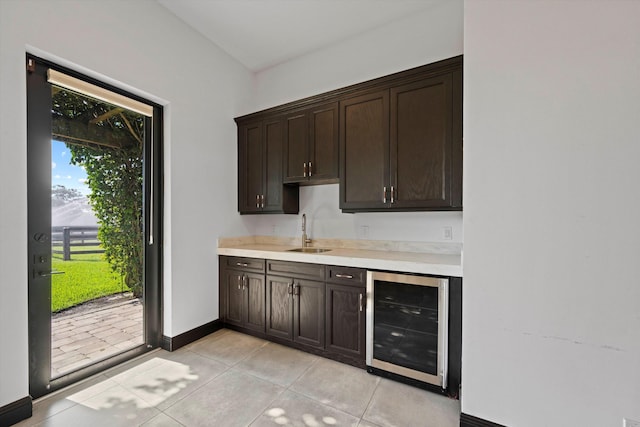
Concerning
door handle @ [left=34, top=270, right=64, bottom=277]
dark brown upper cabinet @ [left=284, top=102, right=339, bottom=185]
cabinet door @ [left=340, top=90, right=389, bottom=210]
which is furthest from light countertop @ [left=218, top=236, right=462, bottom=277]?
door handle @ [left=34, top=270, right=64, bottom=277]

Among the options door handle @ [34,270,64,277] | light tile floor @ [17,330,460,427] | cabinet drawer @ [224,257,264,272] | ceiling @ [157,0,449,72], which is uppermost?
ceiling @ [157,0,449,72]

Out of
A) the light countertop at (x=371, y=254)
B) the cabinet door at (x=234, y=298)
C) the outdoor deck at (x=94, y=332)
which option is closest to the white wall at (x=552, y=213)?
the light countertop at (x=371, y=254)

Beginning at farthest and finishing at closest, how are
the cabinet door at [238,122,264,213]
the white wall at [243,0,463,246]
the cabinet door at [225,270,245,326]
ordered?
the cabinet door at [238,122,264,213], the cabinet door at [225,270,245,326], the white wall at [243,0,463,246]

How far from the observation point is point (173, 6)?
249cm

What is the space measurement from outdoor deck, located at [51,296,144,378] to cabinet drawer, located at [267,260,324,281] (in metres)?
1.29

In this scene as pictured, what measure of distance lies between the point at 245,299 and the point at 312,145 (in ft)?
5.98

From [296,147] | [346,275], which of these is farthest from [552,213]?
[296,147]

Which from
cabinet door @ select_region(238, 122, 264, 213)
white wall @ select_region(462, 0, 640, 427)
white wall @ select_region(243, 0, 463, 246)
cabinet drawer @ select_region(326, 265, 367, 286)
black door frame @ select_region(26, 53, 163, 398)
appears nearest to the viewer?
white wall @ select_region(462, 0, 640, 427)

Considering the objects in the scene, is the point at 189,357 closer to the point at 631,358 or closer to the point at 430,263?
the point at 430,263

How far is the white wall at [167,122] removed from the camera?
164 cm

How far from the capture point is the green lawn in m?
1.95

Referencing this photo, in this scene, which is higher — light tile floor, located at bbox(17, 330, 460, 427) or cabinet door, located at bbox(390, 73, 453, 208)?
cabinet door, located at bbox(390, 73, 453, 208)

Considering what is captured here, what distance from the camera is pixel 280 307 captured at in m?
2.66

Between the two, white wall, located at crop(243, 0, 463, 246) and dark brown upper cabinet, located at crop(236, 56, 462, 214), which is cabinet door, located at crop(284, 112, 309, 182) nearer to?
dark brown upper cabinet, located at crop(236, 56, 462, 214)
